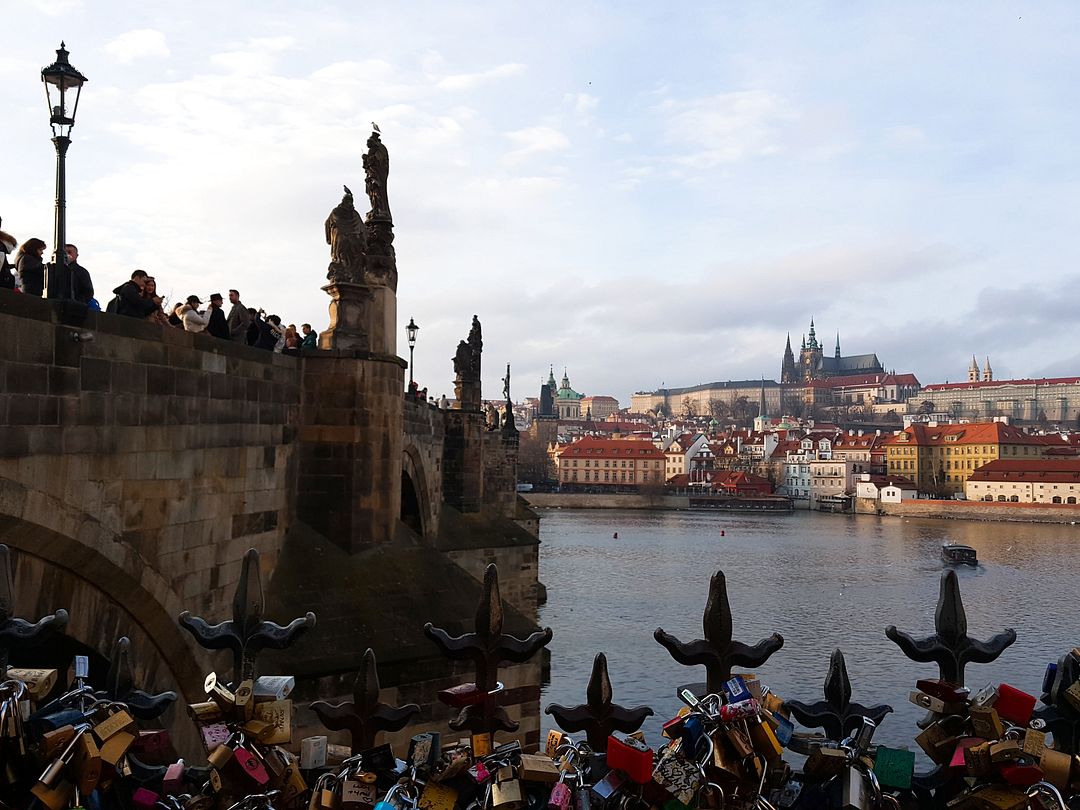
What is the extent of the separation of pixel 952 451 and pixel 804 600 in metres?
86.6

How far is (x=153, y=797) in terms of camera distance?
11.8ft

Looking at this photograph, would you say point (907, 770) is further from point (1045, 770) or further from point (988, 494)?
point (988, 494)

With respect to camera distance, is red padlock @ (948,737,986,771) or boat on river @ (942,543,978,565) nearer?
red padlock @ (948,737,986,771)

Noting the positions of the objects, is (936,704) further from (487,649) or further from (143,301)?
(143,301)

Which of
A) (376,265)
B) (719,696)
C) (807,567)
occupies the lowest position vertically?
(807,567)

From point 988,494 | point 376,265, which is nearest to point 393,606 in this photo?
point 376,265

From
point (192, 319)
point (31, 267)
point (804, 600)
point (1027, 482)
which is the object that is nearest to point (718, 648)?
point (31, 267)

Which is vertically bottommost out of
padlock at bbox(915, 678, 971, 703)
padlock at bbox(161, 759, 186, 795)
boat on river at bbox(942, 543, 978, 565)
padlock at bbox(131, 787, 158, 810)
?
boat on river at bbox(942, 543, 978, 565)

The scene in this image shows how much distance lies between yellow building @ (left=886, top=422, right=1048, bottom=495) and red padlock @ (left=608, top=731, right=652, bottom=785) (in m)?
119

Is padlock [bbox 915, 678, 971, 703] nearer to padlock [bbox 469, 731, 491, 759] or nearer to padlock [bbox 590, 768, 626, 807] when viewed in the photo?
padlock [bbox 590, 768, 626, 807]

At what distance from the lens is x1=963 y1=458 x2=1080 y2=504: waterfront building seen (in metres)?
95.1

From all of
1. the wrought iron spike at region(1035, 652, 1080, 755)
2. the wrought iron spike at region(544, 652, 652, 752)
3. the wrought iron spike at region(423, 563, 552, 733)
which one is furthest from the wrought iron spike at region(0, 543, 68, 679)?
the wrought iron spike at region(1035, 652, 1080, 755)

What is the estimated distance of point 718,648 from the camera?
155 inches

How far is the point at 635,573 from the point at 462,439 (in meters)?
24.5
